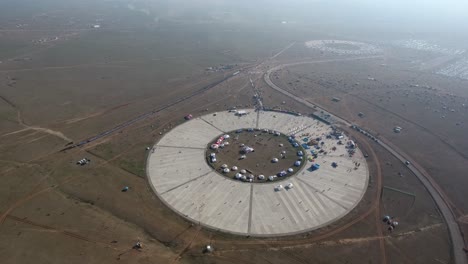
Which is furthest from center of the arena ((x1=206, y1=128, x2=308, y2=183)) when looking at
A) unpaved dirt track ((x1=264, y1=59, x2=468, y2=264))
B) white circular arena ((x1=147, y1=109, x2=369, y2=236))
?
unpaved dirt track ((x1=264, y1=59, x2=468, y2=264))

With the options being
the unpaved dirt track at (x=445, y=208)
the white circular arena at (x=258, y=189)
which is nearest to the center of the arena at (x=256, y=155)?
the white circular arena at (x=258, y=189)

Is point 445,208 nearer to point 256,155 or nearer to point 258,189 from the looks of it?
point 258,189

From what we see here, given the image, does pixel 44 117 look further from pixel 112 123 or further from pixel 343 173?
pixel 343 173

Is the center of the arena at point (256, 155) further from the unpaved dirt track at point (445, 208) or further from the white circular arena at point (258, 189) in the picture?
the unpaved dirt track at point (445, 208)

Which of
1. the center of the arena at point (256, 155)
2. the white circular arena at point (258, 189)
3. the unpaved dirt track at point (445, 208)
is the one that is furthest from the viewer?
the center of the arena at point (256, 155)

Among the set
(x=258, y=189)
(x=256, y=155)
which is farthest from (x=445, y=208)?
(x=256, y=155)

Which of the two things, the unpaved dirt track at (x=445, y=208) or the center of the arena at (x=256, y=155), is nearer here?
the unpaved dirt track at (x=445, y=208)

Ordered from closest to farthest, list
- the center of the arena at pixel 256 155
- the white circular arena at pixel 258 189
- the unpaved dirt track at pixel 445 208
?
the unpaved dirt track at pixel 445 208
the white circular arena at pixel 258 189
the center of the arena at pixel 256 155

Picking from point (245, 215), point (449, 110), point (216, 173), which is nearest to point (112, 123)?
point (216, 173)

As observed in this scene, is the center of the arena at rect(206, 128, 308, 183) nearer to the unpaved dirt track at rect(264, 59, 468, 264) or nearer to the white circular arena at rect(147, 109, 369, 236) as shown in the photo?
the white circular arena at rect(147, 109, 369, 236)
